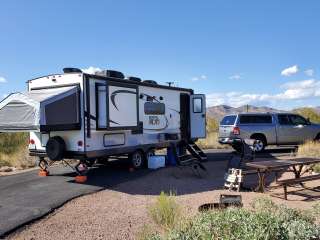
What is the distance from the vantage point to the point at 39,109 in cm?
1056

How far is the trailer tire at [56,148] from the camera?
11656mm

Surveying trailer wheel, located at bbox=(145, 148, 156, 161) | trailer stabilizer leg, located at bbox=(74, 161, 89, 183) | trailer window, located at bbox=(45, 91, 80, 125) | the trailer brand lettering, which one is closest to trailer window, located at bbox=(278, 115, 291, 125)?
the trailer brand lettering

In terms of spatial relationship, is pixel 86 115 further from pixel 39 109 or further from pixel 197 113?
pixel 197 113

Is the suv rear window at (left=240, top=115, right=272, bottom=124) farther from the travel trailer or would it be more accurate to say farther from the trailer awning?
the trailer awning

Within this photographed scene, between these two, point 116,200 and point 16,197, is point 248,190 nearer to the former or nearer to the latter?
point 116,200

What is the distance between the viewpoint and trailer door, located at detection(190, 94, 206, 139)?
1753cm

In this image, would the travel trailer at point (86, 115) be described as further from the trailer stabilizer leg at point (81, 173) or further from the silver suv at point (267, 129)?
the silver suv at point (267, 129)

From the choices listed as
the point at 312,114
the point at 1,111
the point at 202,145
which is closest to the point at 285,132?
the point at 202,145

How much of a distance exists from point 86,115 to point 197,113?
272 inches

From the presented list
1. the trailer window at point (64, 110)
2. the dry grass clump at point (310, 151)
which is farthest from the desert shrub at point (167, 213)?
the dry grass clump at point (310, 151)

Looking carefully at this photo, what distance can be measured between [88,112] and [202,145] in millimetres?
12569

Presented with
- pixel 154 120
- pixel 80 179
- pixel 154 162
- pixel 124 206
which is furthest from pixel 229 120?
pixel 124 206

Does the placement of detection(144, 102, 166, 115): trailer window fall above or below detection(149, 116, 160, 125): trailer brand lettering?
above

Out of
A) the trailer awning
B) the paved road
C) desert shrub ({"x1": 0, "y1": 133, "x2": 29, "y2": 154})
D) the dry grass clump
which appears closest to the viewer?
the paved road
